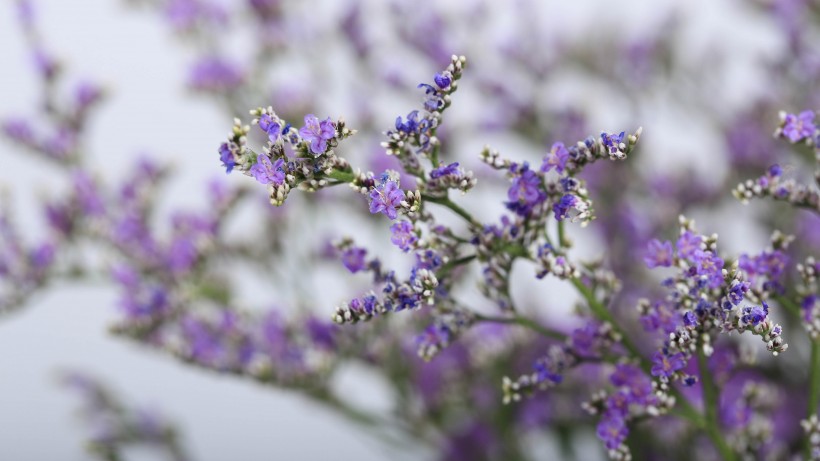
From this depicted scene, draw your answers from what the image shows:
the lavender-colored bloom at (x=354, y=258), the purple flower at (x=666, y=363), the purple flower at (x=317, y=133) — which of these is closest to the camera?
the purple flower at (x=317, y=133)

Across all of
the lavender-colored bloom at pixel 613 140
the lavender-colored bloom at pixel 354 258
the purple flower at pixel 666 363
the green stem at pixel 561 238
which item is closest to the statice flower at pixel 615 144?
the lavender-colored bloom at pixel 613 140

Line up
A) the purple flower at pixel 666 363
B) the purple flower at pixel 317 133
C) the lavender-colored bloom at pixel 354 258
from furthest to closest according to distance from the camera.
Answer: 1. the lavender-colored bloom at pixel 354 258
2. the purple flower at pixel 666 363
3. the purple flower at pixel 317 133

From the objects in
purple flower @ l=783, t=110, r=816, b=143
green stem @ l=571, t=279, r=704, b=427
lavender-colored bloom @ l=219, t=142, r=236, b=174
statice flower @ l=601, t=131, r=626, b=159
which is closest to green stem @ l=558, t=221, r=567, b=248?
green stem @ l=571, t=279, r=704, b=427

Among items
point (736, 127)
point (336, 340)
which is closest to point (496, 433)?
point (336, 340)

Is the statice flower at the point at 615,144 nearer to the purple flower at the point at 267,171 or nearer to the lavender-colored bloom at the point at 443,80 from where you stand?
the lavender-colored bloom at the point at 443,80

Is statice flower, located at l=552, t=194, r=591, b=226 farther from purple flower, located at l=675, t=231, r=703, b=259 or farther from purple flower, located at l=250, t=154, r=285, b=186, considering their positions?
purple flower, located at l=250, t=154, r=285, b=186

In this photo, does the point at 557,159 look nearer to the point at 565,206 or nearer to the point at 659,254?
the point at 565,206
